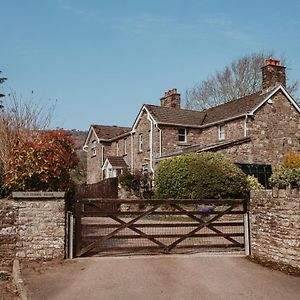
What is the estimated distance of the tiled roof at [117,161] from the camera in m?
37.9

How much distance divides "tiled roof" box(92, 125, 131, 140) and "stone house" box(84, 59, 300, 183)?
13.0 ft

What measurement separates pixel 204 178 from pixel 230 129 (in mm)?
8871

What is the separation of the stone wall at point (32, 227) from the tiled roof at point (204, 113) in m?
20.3

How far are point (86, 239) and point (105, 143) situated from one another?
3062cm

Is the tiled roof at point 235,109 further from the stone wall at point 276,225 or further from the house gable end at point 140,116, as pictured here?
the stone wall at point 276,225

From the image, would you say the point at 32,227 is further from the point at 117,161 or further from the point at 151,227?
the point at 117,161

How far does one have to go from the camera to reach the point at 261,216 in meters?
11.5

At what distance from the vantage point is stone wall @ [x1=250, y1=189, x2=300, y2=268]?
10094mm

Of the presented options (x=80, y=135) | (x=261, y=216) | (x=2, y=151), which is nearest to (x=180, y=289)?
(x=261, y=216)

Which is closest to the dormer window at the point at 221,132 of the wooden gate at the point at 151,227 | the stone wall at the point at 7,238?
the wooden gate at the point at 151,227

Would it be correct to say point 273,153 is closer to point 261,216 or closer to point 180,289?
point 261,216

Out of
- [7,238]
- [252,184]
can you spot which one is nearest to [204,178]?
[252,184]

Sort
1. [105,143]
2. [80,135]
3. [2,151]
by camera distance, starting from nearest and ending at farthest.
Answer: [2,151] < [105,143] < [80,135]

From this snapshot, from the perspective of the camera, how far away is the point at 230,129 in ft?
98.7
